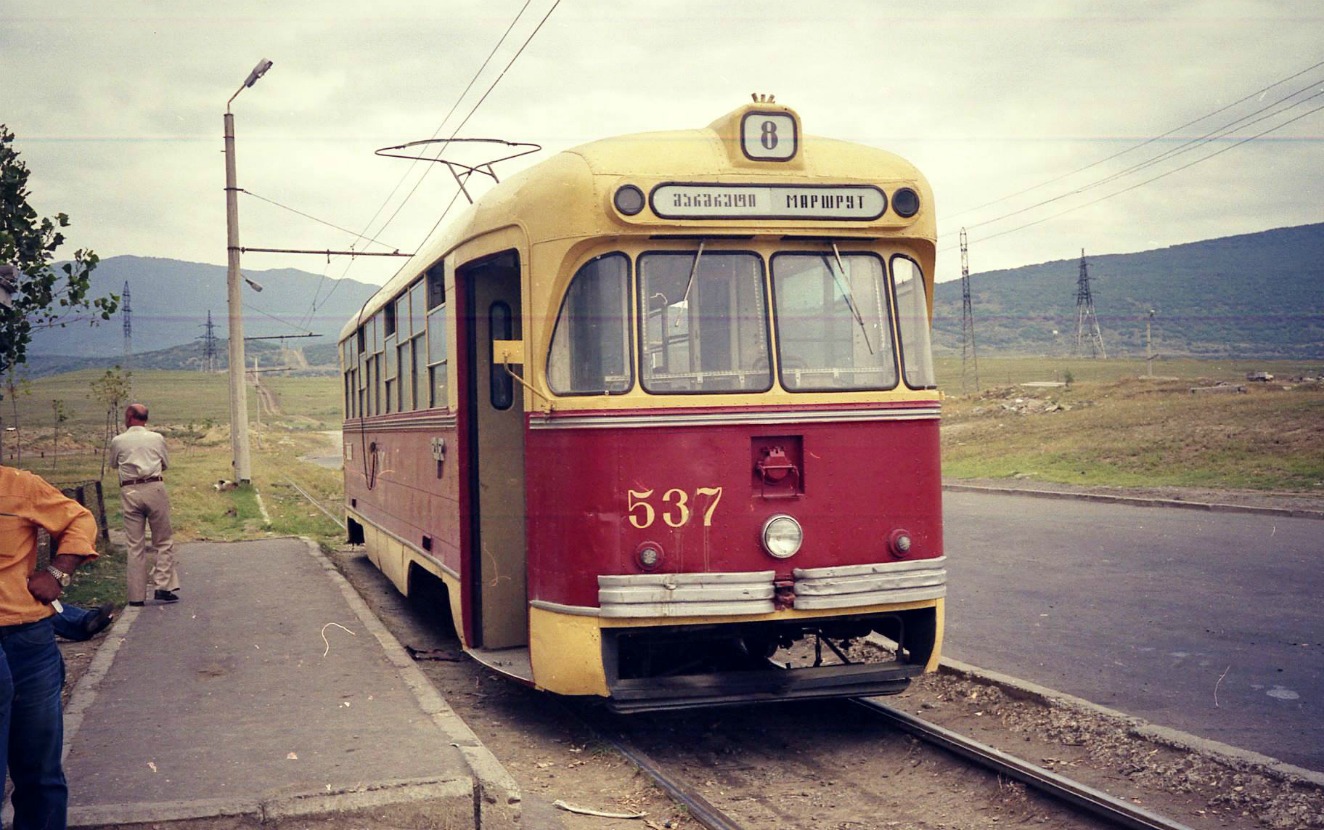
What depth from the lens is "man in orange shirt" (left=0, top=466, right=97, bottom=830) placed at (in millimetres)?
4391

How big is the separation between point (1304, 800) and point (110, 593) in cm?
1065

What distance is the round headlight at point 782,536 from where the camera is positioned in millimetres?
6219

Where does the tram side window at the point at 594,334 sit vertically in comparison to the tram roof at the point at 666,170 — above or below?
below

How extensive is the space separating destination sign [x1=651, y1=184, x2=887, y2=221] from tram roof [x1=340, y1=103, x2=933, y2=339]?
2.0 inches

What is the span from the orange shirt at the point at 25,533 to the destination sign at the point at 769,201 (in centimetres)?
320

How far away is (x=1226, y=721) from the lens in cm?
680

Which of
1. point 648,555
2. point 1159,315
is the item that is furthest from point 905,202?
point 1159,315

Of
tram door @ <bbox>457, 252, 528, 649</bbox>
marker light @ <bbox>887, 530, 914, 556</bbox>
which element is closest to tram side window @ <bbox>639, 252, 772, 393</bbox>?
marker light @ <bbox>887, 530, 914, 556</bbox>

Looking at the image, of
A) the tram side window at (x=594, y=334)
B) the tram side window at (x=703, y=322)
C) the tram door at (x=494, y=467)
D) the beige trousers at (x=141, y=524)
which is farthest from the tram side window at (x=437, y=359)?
the beige trousers at (x=141, y=524)

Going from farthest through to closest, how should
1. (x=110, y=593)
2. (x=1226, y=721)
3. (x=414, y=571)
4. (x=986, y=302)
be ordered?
(x=986, y=302)
(x=110, y=593)
(x=414, y=571)
(x=1226, y=721)

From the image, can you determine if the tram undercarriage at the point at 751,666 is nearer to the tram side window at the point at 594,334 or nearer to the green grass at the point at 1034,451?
the tram side window at the point at 594,334

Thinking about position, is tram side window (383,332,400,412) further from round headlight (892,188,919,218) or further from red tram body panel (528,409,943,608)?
round headlight (892,188,919,218)

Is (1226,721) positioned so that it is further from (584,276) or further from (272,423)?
(272,423)

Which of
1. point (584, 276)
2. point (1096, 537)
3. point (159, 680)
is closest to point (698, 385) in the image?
point (584, 276)
